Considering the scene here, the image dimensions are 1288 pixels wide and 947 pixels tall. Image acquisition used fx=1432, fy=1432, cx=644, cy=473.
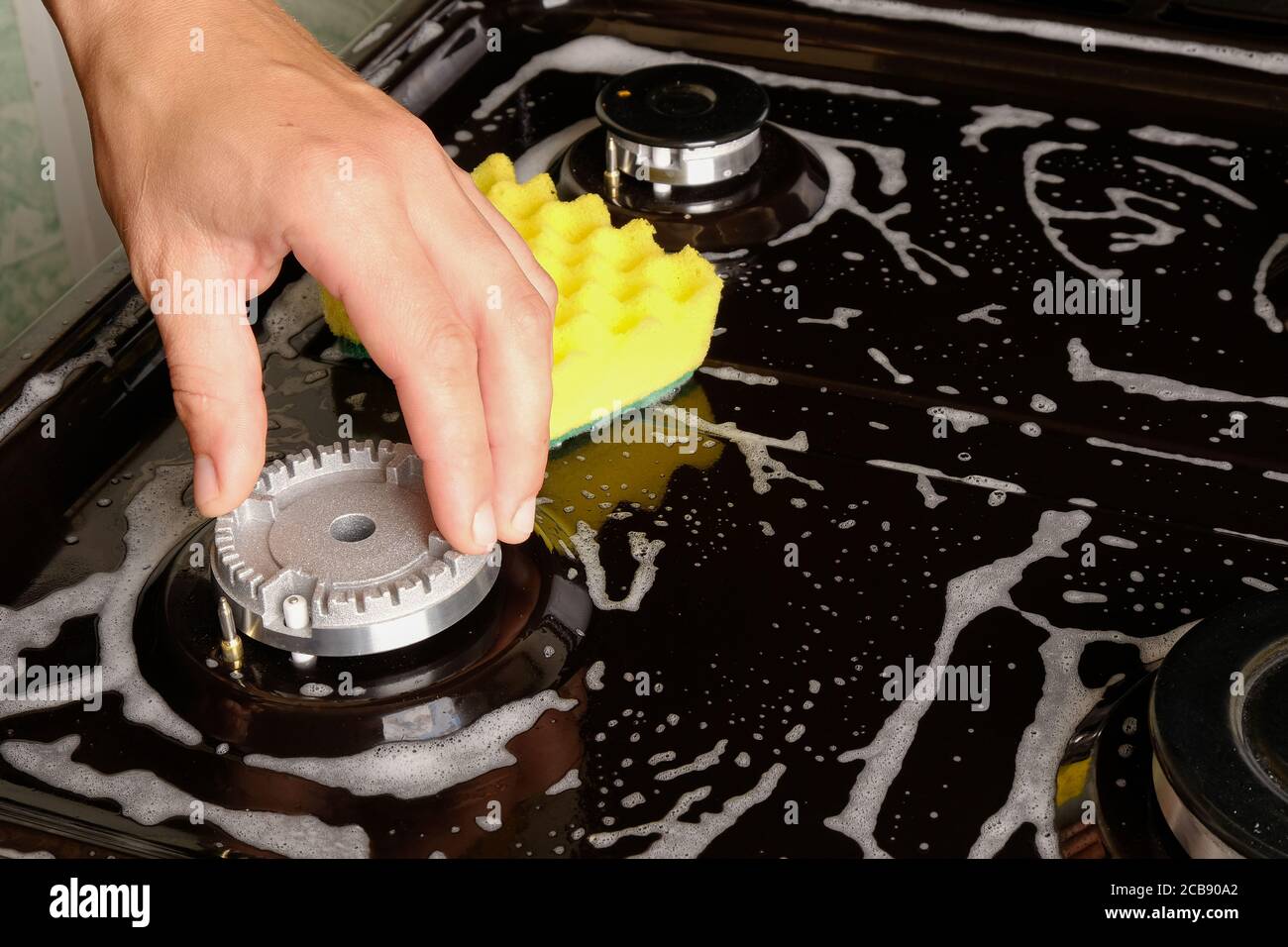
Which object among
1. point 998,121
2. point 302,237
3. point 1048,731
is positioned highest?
point 302,237

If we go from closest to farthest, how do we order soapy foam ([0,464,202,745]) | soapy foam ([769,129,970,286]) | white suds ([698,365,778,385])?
1. soapy foam ([0,464,202,745])
2. white suds ([698,365,778,385])
3. soapy foam ([769,129,970,286])

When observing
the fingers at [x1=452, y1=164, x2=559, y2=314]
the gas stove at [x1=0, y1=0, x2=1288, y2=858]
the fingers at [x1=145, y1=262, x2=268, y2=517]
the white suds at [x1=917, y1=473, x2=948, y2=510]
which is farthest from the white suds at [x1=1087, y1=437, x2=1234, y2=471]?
the fingers at [x1=145, y1=262, x2=268, y2=517]

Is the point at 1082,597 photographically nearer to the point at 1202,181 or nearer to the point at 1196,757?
the point at 1196,757

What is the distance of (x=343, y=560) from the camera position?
79 cm

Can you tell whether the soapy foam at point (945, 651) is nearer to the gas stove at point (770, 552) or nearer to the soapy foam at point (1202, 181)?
the gas stove at point (770, 552)

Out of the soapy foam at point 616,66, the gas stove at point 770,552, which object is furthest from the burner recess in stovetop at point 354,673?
the soapy foam at point 616,66

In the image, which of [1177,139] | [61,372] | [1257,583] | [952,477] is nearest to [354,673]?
[61,372]

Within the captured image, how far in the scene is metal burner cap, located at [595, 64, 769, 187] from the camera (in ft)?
3.66

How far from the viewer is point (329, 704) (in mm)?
758

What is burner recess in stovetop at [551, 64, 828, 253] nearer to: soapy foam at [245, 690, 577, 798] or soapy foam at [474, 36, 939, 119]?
soapy foam at [474, 36, 939, 119]

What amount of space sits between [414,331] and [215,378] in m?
0.10

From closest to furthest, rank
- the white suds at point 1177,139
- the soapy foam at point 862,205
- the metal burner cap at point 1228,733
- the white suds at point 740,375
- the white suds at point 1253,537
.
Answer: the metal burner cap at point 1228,733 < the white suds at point 1253,537 < the white suds at point 740,375 < the soapy foam at point 862,205 < the white suds at point 1177,139

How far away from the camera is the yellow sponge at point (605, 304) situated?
0.91 m

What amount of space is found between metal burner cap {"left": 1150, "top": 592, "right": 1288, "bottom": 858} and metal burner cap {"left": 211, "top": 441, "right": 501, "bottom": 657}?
371 mm
